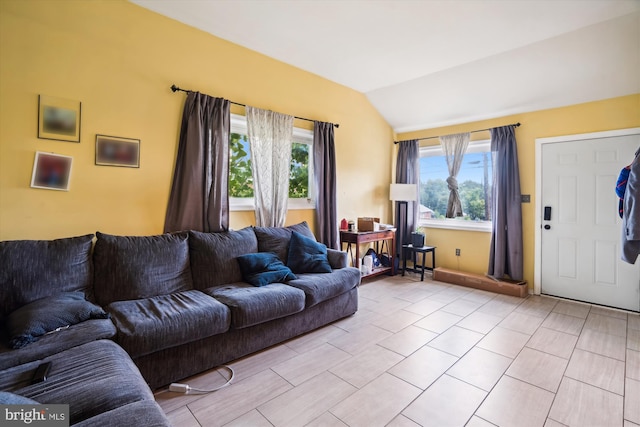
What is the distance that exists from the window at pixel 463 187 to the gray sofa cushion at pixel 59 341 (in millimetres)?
4528

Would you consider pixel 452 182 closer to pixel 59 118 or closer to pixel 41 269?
pixel 59 118

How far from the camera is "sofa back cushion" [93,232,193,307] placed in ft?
7.43

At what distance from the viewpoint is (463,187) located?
4.78 metres

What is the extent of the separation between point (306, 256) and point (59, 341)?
2020 mm

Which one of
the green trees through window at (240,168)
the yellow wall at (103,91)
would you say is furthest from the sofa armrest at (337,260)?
the green trees through window at (240,168)

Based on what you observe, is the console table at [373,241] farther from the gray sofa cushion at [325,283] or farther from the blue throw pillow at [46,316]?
the blue throw pillow at [46,316]

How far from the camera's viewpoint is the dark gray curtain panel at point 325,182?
405cm

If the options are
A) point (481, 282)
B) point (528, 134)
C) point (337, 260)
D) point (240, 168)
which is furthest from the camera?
point (481, 282)

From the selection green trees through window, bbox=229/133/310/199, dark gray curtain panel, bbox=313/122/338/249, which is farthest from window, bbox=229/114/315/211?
dark gray curtain panel, bbox=313/122/338/249

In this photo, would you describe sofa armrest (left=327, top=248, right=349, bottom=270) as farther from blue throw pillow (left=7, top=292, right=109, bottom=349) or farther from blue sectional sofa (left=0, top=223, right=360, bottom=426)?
blue throw pillow (left=7, top=292, right=109, bottom=349)

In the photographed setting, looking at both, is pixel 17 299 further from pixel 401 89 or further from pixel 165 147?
pixel 401 89

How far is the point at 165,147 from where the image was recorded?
2.89 m

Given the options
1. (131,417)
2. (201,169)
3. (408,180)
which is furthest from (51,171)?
(408,180)

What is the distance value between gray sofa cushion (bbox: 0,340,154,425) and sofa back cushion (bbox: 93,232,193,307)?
2.42 feet
